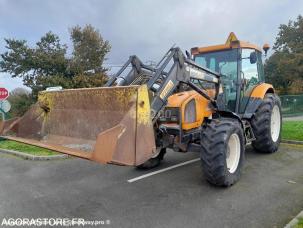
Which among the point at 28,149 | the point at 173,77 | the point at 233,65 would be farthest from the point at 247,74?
the point at 28,149

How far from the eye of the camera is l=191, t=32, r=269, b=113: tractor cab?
737 centimetres

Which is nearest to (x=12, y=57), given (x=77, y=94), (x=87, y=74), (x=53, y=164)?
(x=87, y=74)

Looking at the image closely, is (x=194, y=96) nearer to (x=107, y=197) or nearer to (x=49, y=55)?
(x=107, y=197)

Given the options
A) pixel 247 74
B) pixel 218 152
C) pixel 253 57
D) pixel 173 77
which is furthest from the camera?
pixel 247 74

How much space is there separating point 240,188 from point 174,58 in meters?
2.60

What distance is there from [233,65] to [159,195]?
12.2 ft

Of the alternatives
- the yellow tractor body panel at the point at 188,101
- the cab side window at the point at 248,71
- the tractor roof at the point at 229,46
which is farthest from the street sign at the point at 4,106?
the cab side window at the point at 248,71

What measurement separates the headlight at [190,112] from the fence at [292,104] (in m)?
17.3

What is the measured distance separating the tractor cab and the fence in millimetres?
14922

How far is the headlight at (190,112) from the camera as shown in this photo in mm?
5699

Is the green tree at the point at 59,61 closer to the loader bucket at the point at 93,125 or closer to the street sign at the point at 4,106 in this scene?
the street sign at the point at 4,106

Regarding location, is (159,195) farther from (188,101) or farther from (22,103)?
(22,103)

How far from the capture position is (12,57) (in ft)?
83.8

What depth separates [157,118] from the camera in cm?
541
